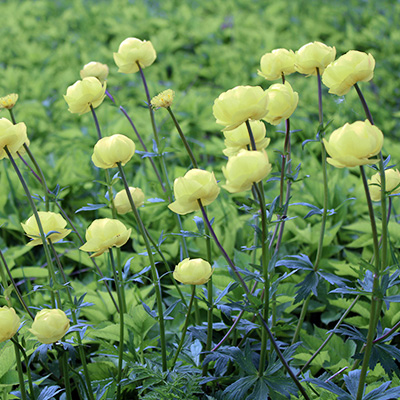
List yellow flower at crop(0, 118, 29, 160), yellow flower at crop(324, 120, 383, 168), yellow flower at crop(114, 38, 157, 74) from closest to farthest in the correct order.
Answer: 1. yellow flower at crop(324, 120, 383, 168)
2. yellow flower at crop(0, 118, 29, 160)
3. yellow flower at crop(114, 38, 157, 74)

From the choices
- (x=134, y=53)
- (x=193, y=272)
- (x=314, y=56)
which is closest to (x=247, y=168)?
A: (x=193, y=272)

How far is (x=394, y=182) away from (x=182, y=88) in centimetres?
204

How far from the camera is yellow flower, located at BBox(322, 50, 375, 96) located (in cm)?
70

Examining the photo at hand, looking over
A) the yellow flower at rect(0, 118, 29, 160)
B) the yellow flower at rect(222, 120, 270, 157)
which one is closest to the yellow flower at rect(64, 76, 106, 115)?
the yellow flower at rect(0, 118, 29, 160)

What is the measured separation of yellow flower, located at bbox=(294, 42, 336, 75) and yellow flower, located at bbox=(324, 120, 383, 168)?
0.27 m

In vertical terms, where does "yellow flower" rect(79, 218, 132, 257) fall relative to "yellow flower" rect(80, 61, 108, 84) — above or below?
below

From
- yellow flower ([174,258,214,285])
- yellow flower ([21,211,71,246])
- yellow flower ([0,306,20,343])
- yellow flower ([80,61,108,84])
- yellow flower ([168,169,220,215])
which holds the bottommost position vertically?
yellow flower ([174,258,214,285])

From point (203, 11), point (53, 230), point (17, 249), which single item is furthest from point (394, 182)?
point (203, 11)

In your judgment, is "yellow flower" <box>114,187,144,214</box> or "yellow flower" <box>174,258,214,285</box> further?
"yellow flower" <box>114,187,144,214</box>

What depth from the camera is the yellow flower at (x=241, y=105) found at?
0.64m

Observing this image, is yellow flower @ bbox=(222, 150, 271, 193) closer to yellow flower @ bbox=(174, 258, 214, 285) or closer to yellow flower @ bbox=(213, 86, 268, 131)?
yellow flower @ bbox=(213, 86, 268, 131)

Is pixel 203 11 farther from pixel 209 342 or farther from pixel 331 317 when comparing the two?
pixel 209 342

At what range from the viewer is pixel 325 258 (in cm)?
139

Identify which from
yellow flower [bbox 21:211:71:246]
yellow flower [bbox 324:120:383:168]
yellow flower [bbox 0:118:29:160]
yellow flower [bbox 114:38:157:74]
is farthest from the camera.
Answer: yellow flower [bbox 114:38:157:74]
